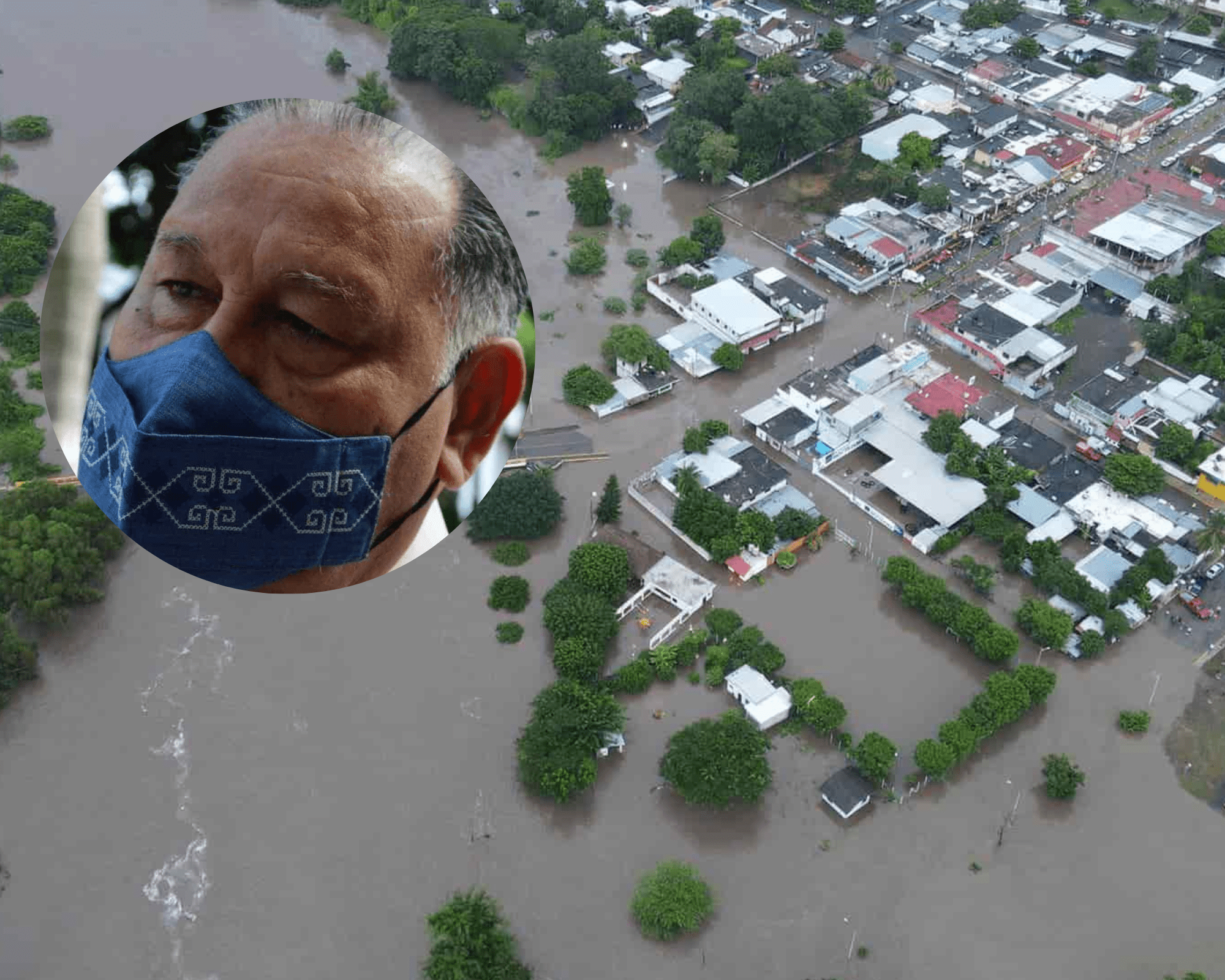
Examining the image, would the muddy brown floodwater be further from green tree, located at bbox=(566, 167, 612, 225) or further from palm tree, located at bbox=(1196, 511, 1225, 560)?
green tree, located at bbox=(566, 167, 612, 225)

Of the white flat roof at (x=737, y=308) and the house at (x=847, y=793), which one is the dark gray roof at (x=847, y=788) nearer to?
the house at (x=847, y=793)

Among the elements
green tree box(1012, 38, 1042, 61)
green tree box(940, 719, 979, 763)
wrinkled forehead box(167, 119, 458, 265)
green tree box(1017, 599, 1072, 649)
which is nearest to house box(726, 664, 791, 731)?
green tree box(940, 719, 979, 763)

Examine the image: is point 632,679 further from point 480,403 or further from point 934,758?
point 480,403

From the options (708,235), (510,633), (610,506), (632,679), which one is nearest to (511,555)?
(510,633)

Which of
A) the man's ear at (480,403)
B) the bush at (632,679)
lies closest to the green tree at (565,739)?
the bush at (632,679)

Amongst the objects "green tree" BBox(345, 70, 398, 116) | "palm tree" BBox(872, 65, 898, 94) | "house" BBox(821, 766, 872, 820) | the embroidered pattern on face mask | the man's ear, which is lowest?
"house" BBox(821, 766, 872, 820)

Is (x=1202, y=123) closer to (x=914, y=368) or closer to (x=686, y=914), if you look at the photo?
(x=914, y=368)
